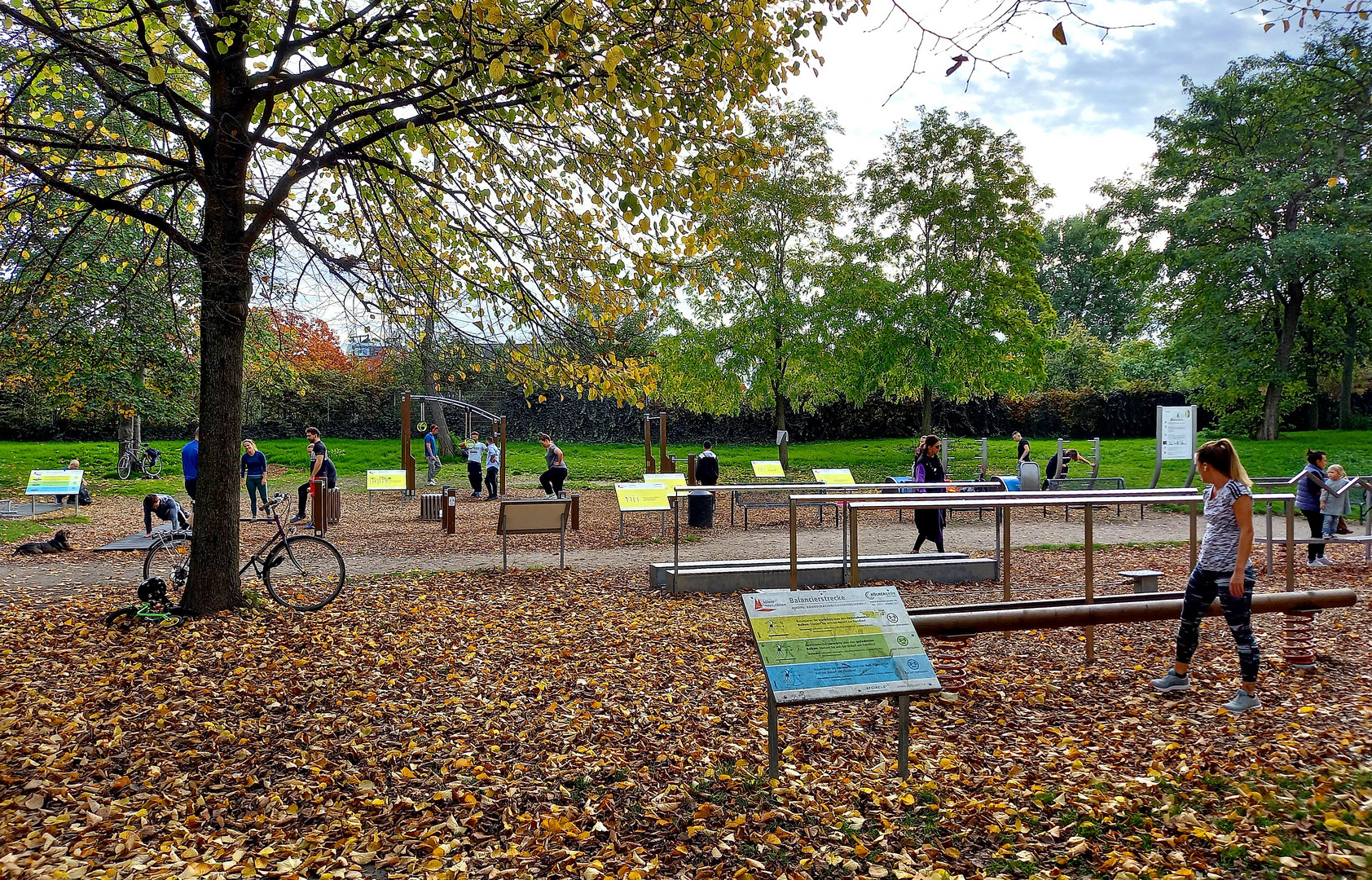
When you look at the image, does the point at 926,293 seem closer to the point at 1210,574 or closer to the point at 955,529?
the point at 955,529

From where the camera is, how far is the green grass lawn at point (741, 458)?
846 inches

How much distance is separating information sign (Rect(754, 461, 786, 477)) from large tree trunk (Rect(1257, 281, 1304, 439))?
56.8 ft

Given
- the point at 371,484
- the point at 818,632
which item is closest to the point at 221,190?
the point at 818,632

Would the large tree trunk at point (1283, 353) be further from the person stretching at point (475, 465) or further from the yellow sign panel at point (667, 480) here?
the person stretching at point (475, 465)

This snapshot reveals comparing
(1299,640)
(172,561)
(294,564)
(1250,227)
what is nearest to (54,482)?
(172,561)

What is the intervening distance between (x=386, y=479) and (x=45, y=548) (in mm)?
6844

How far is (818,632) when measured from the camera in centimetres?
411

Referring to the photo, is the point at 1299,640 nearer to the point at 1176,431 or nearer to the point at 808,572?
the point at 808,572

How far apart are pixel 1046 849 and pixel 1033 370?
836 inches

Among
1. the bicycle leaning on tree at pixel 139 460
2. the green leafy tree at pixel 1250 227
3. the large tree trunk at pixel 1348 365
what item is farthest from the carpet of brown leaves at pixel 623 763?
the large tree trunk at pixel 1348 365

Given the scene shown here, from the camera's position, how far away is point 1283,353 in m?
24.4

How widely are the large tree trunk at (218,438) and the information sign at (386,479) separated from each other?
10.8 m

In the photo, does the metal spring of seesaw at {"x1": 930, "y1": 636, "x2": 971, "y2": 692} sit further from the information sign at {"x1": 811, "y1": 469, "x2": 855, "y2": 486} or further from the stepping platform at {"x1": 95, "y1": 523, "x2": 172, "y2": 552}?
the information sign at {"x1": 811, "y1": 469, "x2": 855, "y2": 486}

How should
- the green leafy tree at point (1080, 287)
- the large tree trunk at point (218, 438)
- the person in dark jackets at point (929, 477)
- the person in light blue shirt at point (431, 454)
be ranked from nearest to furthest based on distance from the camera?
1. the large tree trunk at point (218, 438)
2. the person in dark jackets at point (929, 477)
3. the person in light blue shirt at point (431, 454)
4. the green leafy tree at point (1080, 287)
